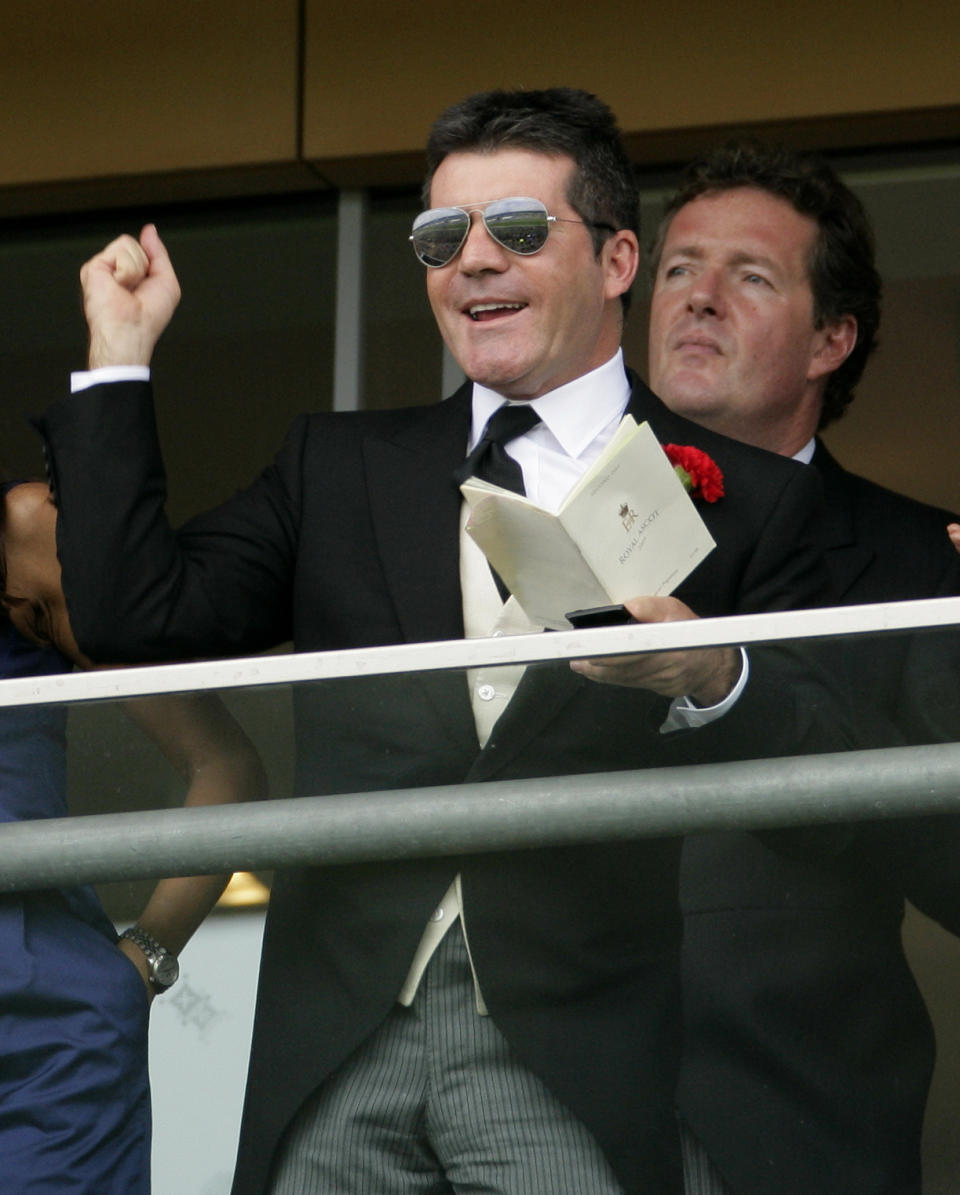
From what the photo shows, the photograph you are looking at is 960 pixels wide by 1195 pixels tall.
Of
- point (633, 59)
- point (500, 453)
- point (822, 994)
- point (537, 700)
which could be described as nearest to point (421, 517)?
point (500, 453)

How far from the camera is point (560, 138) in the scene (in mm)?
2412

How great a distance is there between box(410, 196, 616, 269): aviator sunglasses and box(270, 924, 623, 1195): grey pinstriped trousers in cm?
86

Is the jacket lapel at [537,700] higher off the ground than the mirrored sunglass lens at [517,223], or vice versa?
the mirrored sunglass lens at [517,223]

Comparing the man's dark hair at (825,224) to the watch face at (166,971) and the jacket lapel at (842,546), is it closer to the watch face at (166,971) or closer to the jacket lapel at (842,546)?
the jacket lapel at (842,546)

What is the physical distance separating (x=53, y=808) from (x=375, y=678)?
348mm

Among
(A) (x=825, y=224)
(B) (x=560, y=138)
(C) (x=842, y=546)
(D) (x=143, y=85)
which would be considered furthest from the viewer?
(D) (x=143, y=85)

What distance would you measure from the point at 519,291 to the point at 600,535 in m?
0.58

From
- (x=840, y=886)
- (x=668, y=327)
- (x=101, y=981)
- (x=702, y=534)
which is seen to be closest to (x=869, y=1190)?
(x=840, y=886)

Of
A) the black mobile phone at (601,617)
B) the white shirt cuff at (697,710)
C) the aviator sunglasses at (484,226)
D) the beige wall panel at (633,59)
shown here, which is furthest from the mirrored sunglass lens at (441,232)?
the beige wall panel at (633,59)

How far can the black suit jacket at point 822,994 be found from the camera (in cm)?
178

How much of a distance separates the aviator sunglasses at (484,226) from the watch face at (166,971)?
90 centimetres

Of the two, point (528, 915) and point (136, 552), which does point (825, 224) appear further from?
point (528, 915)

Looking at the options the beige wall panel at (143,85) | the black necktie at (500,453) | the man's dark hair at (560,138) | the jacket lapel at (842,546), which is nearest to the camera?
the black necktie at (500,453)

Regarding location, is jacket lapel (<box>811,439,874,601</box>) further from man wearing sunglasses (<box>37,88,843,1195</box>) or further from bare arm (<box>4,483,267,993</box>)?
bare arm (<box>4,483,267,993</box>)
